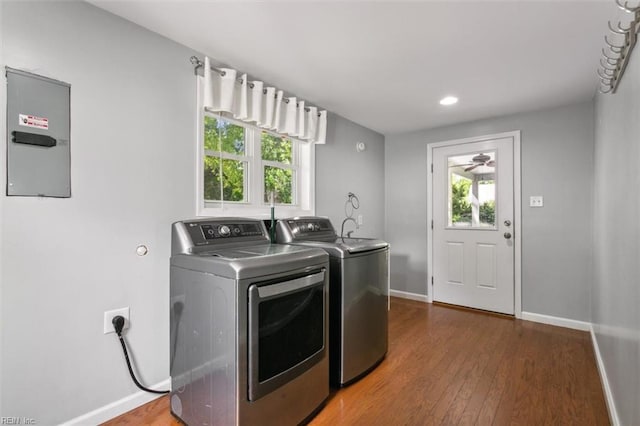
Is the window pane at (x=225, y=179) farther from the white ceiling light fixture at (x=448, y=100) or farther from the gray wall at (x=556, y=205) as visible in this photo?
the gray wall at (x=556, y=205)

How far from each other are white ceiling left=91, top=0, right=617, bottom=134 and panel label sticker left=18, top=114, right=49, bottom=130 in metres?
0.68

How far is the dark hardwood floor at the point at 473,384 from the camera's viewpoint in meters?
1.67

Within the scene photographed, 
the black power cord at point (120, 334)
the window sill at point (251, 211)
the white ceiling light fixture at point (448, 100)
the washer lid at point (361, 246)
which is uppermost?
the white ceiling light fixture at point (448, 100)

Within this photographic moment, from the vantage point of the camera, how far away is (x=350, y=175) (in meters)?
3.52

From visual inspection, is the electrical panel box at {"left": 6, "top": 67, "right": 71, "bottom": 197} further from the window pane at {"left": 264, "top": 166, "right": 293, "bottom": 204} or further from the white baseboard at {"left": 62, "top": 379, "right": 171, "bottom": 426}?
the window pane at {"left": 264, "top": 166, "right": 293, "bottom": 204}

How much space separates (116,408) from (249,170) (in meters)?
1.72

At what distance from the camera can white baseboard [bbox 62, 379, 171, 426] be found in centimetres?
155

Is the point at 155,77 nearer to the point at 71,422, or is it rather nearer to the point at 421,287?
the point at 71,422

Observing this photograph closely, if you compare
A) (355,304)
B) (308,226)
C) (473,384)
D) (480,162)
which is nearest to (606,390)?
(473,384)

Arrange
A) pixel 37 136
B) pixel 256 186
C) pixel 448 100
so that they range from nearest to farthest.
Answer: pixel 37 136, pixel 256 186, pixel 448 100

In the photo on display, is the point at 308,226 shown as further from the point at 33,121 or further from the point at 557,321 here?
the point at 557,321

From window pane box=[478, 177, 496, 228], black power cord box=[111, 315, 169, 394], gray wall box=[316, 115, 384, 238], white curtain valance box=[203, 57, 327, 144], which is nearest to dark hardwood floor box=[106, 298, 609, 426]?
black power cord box=[111, 315, 169, 394]

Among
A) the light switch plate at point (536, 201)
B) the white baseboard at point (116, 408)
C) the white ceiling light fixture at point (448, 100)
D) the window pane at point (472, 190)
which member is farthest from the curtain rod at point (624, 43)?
the white baseboard at point (116, 408)

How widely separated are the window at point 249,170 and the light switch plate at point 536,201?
7.56 feet
